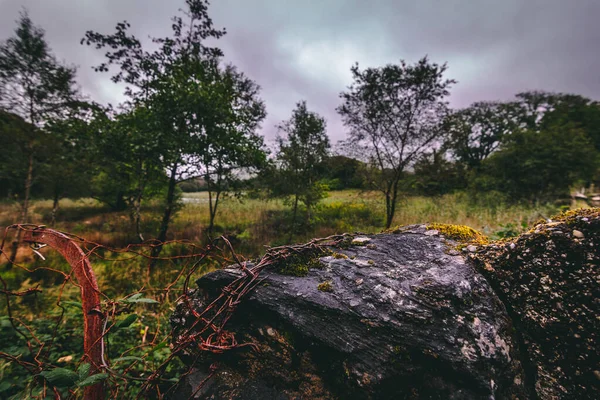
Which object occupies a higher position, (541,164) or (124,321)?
(541,164)

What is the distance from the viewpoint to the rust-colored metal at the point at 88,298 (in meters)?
0.97

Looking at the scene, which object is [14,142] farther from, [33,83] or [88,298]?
[88,298]

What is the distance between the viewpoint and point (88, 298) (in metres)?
1.01

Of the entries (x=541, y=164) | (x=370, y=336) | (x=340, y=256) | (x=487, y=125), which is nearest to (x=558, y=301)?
(x=370, y=336)

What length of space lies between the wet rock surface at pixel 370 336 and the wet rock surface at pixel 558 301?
0.08 m

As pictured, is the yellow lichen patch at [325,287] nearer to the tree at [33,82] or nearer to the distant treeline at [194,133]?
the distant treeline at [194,133]

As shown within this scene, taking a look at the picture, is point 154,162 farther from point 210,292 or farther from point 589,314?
point 589,314

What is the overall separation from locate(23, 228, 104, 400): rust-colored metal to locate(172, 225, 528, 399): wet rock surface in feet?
1.42

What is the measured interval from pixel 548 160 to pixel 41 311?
20546 millimetres

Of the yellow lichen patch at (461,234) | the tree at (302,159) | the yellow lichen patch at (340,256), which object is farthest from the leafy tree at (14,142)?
the yellow lichen patch at (461,234)

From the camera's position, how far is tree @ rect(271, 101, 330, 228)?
8609 millimetres

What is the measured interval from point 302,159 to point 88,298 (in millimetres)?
8162

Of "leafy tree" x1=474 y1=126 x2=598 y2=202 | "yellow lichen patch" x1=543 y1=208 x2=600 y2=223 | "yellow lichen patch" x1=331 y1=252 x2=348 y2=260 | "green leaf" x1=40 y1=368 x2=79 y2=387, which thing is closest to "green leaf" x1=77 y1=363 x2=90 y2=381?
"green leaf" x1=40 y1=368 x2=79 y2=387

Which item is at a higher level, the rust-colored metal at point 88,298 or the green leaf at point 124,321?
the rust-colored metal at point 88,298
